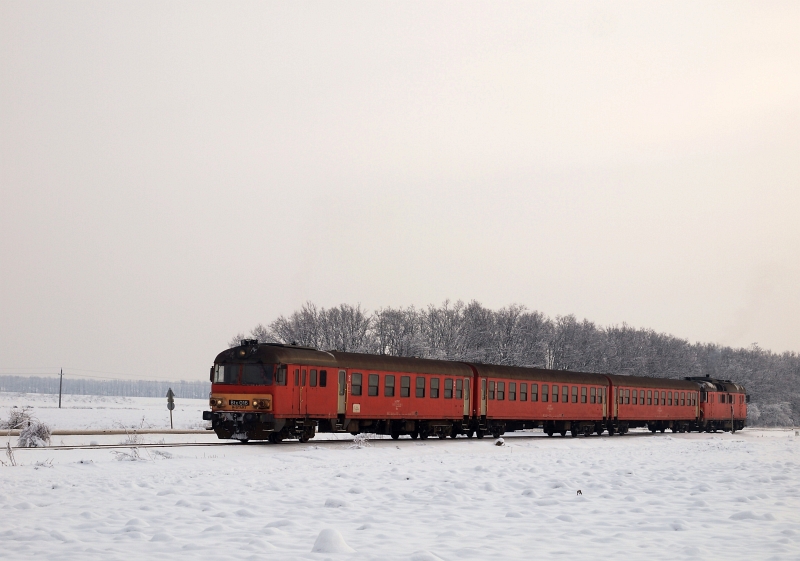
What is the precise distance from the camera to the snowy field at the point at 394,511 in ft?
28.7

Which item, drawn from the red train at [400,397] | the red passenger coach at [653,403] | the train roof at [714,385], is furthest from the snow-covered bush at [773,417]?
the red train at [400,397]

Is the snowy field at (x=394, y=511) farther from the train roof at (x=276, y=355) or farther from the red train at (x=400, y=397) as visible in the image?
the train roof at (x=276, y=355)

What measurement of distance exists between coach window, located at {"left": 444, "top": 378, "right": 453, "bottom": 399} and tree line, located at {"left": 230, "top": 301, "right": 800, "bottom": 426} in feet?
152

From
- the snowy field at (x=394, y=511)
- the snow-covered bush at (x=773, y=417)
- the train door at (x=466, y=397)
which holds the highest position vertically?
the train door at (x=466, y=397)

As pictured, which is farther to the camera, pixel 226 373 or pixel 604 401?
pixel 604 401

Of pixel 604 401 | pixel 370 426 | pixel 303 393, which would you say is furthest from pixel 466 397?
pixel 604 401

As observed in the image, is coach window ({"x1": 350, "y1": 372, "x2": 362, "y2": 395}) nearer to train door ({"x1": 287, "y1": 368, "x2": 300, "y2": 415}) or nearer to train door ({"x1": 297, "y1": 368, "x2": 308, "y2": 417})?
train door ({"x1": 297, "y1": 368, "x2": 308, "y2": 417})

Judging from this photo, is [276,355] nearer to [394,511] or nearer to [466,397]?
[466,397]

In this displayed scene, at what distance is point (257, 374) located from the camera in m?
28.9

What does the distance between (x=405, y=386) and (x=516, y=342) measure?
214ft

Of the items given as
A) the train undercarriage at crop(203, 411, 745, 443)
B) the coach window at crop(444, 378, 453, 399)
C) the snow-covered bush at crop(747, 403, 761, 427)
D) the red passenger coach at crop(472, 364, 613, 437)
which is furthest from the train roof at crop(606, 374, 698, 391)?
the snow-covered bush at crop(747, 403, 761, 427)

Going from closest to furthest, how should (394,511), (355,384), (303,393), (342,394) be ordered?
(394,511) < (303,393) < (342,394) < (355,384)

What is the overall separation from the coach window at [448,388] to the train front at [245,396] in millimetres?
9633

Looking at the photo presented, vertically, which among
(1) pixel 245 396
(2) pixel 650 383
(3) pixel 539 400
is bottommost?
(3) pixel 539 400
